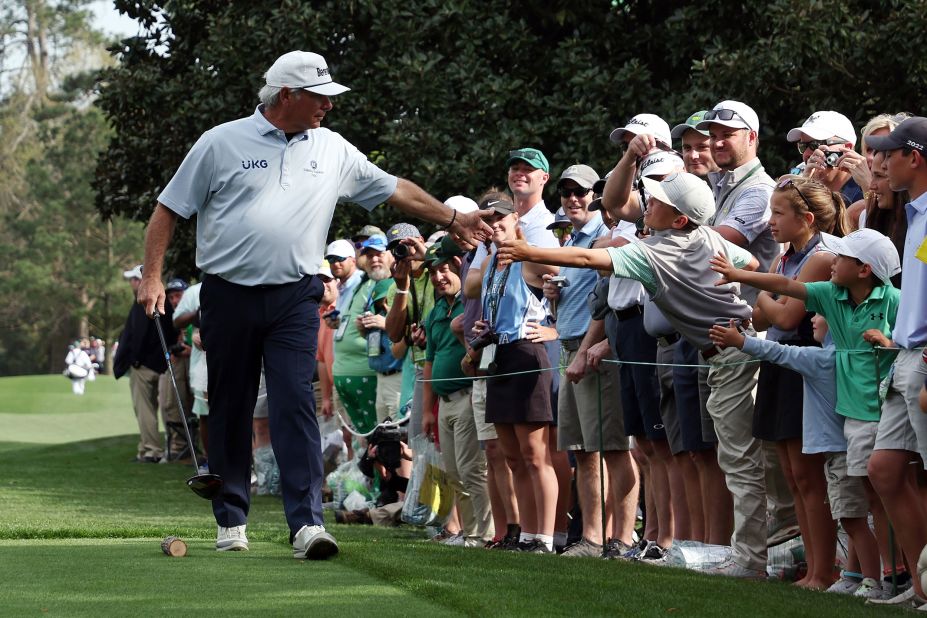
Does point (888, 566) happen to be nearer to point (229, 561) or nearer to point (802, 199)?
point (802, 199)

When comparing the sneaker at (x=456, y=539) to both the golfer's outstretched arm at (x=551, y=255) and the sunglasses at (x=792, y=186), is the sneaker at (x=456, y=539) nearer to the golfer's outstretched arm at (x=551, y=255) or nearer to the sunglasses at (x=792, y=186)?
the sunglasses at (x=792, y=186)

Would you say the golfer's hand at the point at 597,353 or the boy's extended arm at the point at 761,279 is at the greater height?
the boy's extended arm at the point at 761,279

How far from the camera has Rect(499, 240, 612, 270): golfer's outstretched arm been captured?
6.63m

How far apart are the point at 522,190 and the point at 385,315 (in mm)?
Answer: 3093

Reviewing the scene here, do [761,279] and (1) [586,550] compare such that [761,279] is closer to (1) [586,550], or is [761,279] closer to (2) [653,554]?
(2) [653,554]

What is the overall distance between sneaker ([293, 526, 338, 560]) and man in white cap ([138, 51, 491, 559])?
2 centimetres

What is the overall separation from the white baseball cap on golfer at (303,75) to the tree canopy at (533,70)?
8101 mm

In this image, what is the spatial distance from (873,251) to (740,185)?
1.72 meters

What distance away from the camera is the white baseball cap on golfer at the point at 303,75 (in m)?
7.67

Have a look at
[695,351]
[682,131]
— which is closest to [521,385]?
[695,351]

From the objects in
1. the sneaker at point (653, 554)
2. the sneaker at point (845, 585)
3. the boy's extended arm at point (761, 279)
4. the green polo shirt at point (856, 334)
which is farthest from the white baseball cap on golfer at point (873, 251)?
the sneaker at point (653, 554)

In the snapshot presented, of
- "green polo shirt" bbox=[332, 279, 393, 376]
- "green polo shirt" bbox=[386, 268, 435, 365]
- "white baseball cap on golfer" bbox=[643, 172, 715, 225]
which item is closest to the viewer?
"white baseball cap on golfer" bbox=[643, 172, 715, 225]

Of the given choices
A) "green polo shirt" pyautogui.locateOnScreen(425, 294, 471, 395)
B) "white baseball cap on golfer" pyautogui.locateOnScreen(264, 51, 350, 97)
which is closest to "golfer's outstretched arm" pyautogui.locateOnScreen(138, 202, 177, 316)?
"white baseball cap on golfer" pyautogui.locateOnScreen(264, 51, 350, 97)

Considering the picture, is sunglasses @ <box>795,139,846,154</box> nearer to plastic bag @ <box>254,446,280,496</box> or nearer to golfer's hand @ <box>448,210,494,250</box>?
golfer's hand @ <box>448,210,494,250</box>
